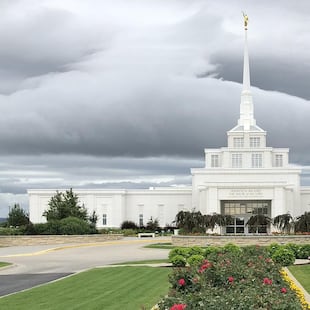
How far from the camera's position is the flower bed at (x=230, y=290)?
7801 mm

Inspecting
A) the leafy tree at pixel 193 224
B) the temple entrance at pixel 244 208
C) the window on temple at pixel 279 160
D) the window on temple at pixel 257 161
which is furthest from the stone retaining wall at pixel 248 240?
the window on temple at pixel 279 160

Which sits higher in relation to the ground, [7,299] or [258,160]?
[258,160]

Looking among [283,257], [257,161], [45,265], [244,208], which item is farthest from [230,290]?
[257,161]

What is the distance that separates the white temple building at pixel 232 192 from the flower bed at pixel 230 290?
6147 cm

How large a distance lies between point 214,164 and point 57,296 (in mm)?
68496

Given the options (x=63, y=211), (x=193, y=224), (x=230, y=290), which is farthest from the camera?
(x=63, y=211)

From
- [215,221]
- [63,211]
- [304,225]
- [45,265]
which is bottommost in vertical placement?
[45,265]

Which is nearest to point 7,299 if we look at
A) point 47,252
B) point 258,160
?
point 47,252

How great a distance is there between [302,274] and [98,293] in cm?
871

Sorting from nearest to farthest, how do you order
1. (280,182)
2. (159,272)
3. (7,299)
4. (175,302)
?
(175,302), (7,299), (159,272), (280,182)

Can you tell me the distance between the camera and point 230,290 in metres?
9.68

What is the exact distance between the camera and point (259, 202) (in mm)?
77812

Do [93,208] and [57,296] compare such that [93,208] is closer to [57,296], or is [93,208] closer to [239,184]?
[239,184]

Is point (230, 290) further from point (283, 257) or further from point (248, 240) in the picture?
point (248, 240)
